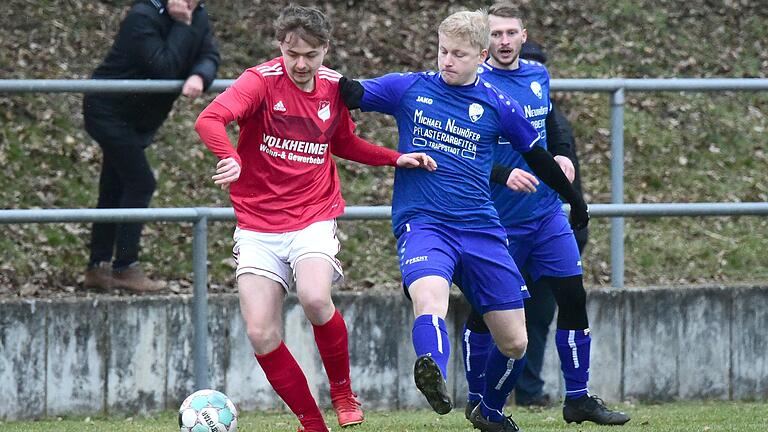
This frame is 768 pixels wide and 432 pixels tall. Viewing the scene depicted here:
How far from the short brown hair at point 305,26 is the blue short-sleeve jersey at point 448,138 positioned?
1.32 feet

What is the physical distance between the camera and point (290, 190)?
634 centimetres

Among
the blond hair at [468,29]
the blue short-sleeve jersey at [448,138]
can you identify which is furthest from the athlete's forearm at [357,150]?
the blond hair at [468,29]

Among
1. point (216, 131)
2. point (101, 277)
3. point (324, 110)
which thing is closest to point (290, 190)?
point (324, 110)

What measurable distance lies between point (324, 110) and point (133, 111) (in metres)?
2.36

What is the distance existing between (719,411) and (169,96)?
397 cm

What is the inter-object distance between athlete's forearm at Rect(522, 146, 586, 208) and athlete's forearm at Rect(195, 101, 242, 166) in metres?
1.50

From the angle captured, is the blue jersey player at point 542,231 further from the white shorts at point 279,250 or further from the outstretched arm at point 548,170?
the white shorts at point 279,250

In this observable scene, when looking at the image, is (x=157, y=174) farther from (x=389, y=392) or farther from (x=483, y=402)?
(x=483, y=402)

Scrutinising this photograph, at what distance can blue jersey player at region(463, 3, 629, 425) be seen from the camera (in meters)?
7.01

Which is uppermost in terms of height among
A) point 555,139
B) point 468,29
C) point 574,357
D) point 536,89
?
point 468,29

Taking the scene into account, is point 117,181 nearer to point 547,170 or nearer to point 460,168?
point 460,168

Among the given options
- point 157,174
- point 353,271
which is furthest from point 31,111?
point 353,271

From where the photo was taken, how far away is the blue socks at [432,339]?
5.66m

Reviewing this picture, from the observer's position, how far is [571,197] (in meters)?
6.62
